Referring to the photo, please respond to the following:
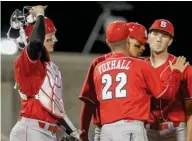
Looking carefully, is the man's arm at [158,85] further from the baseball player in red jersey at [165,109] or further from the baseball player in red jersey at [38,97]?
the baseball player in red jersey at [38,97]

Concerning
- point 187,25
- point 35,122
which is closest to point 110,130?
point 35,122

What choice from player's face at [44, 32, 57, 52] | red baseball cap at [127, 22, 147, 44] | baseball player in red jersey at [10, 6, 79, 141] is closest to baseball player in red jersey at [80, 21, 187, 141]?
baseball player in red jersey at [10, 6, 79, 141]

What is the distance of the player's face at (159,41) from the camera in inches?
176

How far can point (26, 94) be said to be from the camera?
3988 mm

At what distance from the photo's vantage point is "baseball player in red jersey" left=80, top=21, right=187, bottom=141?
3801mm

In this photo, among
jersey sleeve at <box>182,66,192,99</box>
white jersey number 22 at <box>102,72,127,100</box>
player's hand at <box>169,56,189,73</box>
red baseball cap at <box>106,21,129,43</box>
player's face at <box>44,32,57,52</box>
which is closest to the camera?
white jersey number 22 at <box>102,72,127,100</box>

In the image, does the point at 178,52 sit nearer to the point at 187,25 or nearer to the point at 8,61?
the point at 187,25

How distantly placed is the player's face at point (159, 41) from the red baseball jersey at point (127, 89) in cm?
65

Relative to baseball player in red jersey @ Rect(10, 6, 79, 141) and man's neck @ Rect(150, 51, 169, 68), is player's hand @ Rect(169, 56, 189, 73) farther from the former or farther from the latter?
baseball player in red jersey @ Rect(10, 6, 79, 141)

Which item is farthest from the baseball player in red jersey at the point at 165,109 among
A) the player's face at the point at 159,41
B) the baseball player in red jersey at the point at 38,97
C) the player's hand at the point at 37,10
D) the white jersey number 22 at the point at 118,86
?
the player's hand at the point at 37,10

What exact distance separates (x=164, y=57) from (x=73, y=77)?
307cm

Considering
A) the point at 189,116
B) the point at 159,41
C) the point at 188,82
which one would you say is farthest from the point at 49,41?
the point at 189,116

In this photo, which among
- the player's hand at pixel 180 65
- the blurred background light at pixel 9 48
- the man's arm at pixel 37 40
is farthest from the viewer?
the blurred background light at pixel 9 48

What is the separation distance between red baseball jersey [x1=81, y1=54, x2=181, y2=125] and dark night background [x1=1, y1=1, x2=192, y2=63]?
664 cm
